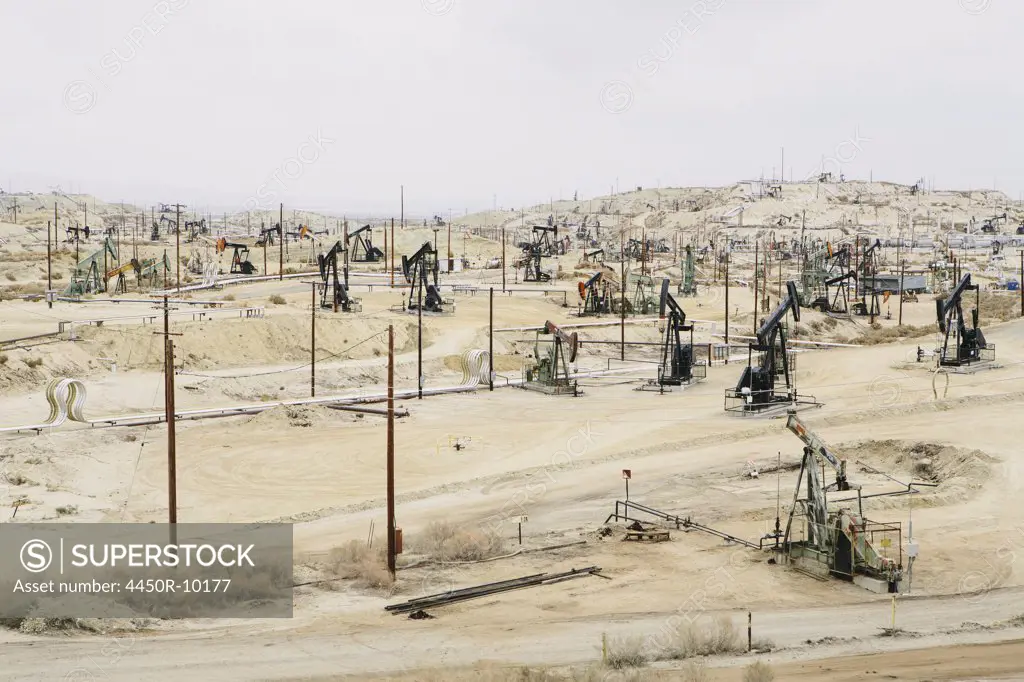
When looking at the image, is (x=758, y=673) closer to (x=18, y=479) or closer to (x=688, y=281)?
(x=18, y=479)

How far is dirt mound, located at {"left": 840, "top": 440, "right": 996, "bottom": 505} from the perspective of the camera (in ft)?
95.1

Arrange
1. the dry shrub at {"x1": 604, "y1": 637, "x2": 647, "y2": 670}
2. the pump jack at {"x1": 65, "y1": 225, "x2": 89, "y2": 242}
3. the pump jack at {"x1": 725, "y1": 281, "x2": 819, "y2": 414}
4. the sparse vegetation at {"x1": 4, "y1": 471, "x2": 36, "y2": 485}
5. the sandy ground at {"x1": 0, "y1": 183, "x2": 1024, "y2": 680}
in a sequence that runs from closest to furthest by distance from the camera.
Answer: the dry shrub at {"x1": 604, "y1": 637, "x2": 647, "y2": 670} < the sandy ground at {"x1": 0, "y1": 183, "x2": 1024, "y2": 680} < the sparse vegetation at {"x1": 4, "y1": 471, "x2": 36, "y2": 485} < the pump jack at {"x1": 725, "y1": 281, "x2": 819, "y2": 414} < the pump jack at {"x1": 65, "y1": 225, "x2": 89, "y2": 242}

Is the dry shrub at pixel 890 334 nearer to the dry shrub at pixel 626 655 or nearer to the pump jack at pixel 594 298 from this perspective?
the pump jack at pixel 594 298

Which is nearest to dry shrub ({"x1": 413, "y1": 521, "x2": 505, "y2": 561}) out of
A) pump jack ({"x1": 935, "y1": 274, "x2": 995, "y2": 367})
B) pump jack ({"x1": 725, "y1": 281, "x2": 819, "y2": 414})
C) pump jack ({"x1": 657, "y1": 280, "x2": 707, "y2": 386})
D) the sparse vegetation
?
the sparse vegetation

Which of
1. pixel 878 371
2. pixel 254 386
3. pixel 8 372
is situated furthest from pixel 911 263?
pixel 8 372

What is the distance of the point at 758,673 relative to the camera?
51.0 feet

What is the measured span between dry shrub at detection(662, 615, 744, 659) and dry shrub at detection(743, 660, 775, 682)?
155 cm

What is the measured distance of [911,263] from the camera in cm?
12775

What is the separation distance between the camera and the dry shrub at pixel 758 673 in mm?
15458

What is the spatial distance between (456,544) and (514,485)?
6.70 metres

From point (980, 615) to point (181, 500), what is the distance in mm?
18570

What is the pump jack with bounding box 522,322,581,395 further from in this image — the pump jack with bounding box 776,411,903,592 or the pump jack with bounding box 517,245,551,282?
the pump jack with bounding box 517,245,551,282

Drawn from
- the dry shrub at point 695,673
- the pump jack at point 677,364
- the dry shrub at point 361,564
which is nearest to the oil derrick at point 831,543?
the dry shrub at point 695,673

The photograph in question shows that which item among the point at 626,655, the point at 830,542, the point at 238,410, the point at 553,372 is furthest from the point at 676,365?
the point at 626,655
